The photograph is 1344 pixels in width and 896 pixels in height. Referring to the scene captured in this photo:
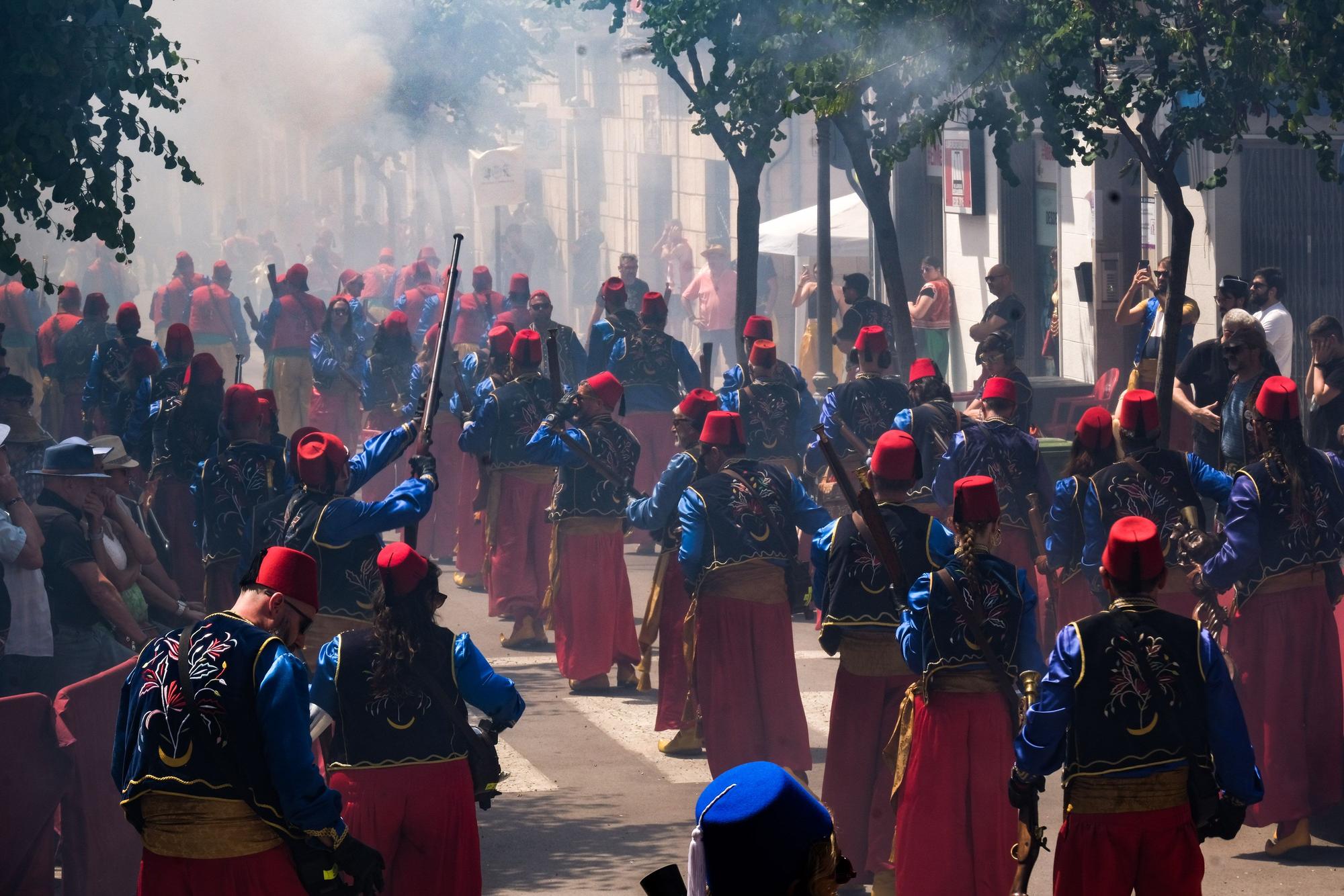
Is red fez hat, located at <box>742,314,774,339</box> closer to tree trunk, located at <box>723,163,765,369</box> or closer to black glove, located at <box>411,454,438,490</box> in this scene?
tree trunk, located at <box>723,163,765,369</box>

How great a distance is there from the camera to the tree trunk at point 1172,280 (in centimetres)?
1055

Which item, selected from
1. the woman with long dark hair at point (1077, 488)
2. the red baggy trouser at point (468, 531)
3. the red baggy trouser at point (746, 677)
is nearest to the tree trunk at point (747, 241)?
the red baggy trouser at point (468, 531)

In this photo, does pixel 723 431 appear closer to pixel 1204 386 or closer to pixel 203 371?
pixel 1204 386

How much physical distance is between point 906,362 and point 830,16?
129 inches

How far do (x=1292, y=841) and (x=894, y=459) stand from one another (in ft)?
7.43

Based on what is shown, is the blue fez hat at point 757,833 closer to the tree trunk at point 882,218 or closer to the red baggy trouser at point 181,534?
the red baggy trouser at point 181,534

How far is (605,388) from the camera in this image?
35.9ft

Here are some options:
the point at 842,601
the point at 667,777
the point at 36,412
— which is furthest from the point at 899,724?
the point at 36,412

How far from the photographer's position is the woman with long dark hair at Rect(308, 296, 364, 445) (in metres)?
18.0

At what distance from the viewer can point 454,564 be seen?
51.1ft

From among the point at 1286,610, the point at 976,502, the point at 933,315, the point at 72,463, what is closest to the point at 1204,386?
the point at 1286,610

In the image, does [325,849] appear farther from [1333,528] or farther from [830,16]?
[830,16]

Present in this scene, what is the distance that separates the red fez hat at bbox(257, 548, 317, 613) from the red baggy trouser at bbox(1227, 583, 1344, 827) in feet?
13.4

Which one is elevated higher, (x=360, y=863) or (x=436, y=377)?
(x=436, y=377)
